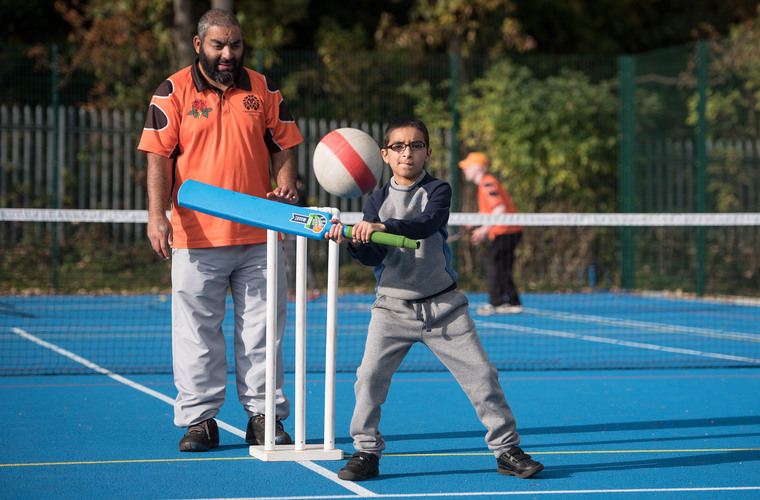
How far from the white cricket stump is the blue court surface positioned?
7cm

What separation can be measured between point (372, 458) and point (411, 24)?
1886cm

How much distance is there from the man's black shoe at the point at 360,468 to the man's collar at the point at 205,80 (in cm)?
202

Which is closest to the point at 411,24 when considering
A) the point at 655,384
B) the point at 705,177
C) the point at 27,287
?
the point at 705,177

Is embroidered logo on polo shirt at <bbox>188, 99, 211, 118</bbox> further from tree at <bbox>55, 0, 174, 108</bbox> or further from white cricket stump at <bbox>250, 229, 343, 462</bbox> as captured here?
tree at <bbox>55, 0, 174, 108</bbox>

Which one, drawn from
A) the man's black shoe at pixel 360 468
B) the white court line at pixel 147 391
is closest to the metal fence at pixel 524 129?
the white court line at pixel 147 391

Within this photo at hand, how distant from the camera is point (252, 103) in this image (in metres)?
5.23

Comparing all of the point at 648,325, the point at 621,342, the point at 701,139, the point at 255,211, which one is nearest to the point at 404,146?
the point at 255,211

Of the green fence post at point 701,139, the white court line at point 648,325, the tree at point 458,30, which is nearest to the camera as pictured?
the white court line at point 648,325

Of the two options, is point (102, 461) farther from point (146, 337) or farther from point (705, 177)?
point (705, 177)

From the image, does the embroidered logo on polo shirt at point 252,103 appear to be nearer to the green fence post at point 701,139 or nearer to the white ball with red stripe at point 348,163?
the white ball with red stripe at point 348,163

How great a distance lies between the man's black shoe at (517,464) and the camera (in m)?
4.57

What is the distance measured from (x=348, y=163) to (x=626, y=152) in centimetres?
1352

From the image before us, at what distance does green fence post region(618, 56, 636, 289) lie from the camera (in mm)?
17156

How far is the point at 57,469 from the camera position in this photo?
473 cm
